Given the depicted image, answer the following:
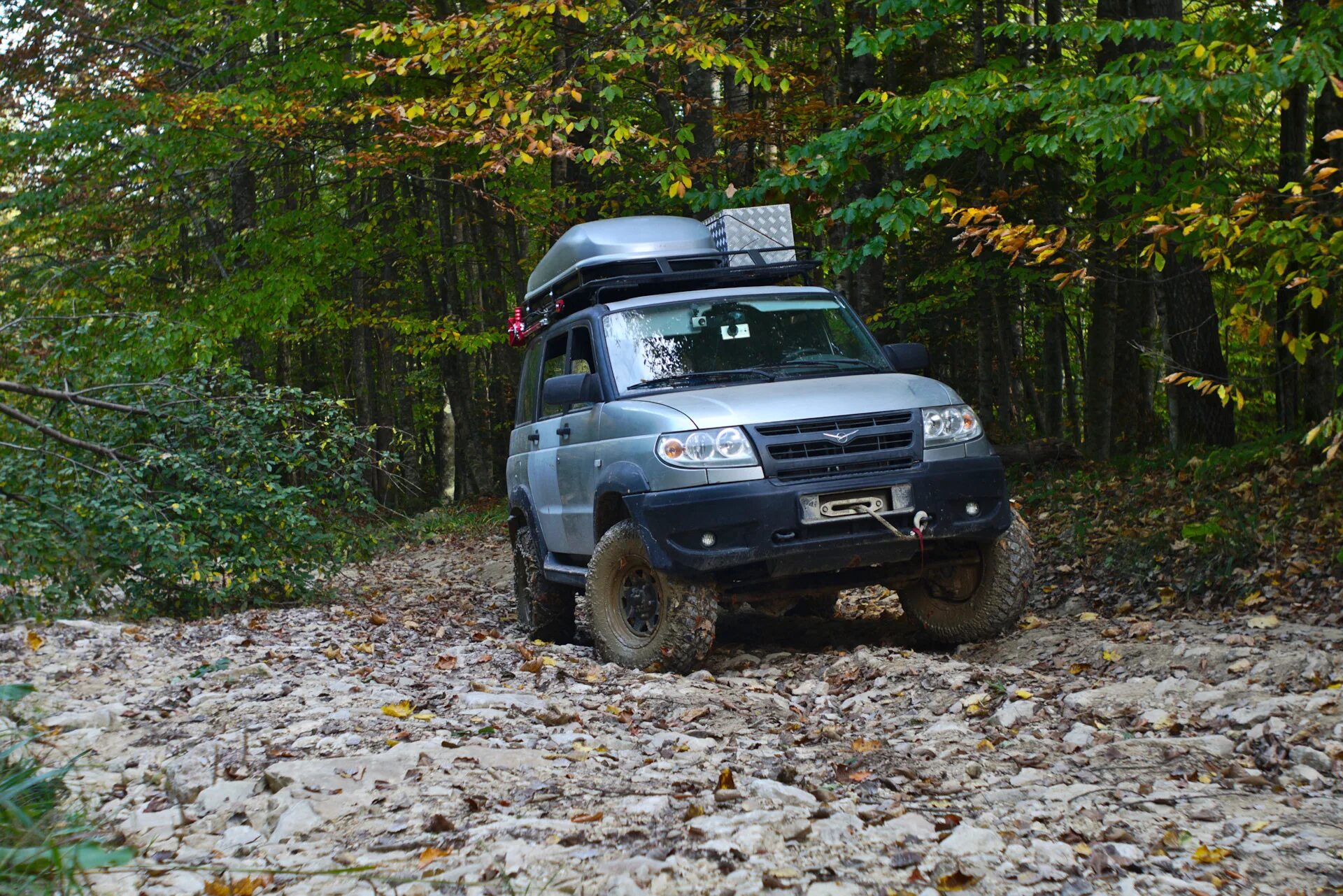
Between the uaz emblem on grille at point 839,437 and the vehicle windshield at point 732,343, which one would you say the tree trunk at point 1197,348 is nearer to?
the vehicle windshield at point 732,343

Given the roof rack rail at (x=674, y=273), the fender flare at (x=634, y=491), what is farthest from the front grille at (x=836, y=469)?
the roof rack rail at (x=674, y=273)

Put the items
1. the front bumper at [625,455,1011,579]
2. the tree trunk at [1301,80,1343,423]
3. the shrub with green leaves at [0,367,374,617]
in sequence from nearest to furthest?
the front bumper at [625,455,1011,579], the shrub with green leaves at [0,367,374,617], the tree trunk at [1301,80,1343,423]

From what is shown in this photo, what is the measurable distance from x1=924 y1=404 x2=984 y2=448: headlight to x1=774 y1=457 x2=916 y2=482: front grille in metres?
0.20

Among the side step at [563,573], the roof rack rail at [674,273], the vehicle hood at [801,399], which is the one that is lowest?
the side step at [563,573]

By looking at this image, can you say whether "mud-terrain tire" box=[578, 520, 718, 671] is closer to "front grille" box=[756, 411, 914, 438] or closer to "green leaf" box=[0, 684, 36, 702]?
"front grille" box=[756, 411, 914, 438]

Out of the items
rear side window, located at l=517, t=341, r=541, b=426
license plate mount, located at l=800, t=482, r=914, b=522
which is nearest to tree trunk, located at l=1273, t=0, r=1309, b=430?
license plate mount, located at l=800, t=482, r=914, b=522

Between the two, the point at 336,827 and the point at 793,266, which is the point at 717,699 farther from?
the point at 793,266

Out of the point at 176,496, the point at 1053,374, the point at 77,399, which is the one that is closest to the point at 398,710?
the point at 176,496

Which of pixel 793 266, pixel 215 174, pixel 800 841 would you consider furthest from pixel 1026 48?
pixel 800 841

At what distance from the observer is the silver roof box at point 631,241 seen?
331 inches

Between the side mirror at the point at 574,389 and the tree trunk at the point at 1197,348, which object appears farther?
the tree trunk at the point at 1197,348

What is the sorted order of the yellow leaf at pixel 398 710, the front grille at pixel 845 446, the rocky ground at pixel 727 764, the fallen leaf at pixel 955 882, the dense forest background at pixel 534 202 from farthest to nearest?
the dense forest background at pixel 534 202 < the front grille at pixel 845 446 < the yellow leaf at pixel 398 710 < the rocky ground at pixel 727 764 < the fallen leaf at pixel 955 882

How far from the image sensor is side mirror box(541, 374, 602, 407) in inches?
286

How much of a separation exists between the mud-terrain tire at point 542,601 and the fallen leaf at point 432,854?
5210mm
